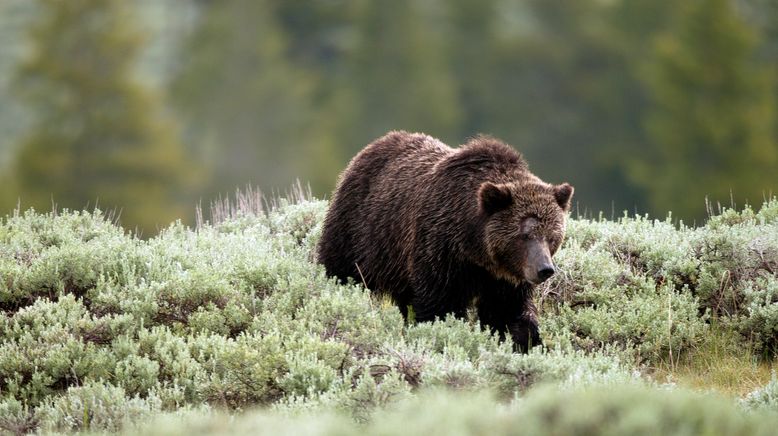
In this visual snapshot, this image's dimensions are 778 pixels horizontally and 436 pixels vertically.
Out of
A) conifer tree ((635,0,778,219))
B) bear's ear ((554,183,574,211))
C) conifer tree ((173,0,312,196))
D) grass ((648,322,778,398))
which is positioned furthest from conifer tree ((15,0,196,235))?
grass ((648,322,778,398))

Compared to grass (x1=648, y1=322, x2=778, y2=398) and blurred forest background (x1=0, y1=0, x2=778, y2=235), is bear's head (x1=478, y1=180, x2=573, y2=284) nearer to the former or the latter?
grass (x1=648, y1=322, x2=778, y2=398)

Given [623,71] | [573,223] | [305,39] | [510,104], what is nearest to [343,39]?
[305,39]

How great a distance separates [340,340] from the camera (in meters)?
7.34

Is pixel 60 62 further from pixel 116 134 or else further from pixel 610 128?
pixel 610 128

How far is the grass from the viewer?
722 centimetres

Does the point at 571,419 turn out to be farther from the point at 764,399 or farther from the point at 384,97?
the point at 384,97

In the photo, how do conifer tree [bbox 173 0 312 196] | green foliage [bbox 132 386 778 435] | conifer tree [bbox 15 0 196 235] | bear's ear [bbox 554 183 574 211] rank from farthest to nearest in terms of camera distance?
conifer tree [bbox 173 0 312 196] < conifer tree [bbox 15 0 196 235] < bear's ear [bbox 554 183 574 211] < green foliage [bbox 132 386 778 435]

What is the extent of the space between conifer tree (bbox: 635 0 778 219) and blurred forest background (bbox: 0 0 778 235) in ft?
0.31

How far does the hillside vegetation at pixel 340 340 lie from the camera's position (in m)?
5.05

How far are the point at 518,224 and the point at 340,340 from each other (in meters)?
1.53

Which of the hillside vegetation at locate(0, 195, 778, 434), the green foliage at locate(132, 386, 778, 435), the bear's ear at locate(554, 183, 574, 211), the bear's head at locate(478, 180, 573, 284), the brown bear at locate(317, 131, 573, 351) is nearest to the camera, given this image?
the green foliage at locate(132, 386, 778, 435)

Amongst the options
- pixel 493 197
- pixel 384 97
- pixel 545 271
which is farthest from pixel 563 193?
pixel 384 97

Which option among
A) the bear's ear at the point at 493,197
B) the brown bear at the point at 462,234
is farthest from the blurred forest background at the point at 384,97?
the bear's ear at the point at 493,197

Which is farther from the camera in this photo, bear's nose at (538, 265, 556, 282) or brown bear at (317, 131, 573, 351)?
brown bear at (317, 131, 573, 351)
